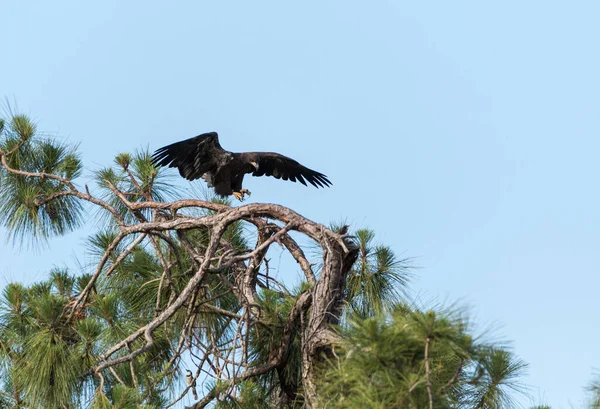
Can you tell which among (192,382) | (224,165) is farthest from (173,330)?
(224,165)

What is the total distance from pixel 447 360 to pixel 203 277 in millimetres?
1129

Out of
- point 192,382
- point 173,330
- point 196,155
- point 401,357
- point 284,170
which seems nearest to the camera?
point 401,357

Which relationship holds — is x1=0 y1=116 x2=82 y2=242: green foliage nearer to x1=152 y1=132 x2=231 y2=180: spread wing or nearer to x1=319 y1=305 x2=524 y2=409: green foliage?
x1=152 y1=132 x2=231 y2=180: spread wing

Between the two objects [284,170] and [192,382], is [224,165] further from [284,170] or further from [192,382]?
[192,382]

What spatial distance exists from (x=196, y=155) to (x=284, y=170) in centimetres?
76

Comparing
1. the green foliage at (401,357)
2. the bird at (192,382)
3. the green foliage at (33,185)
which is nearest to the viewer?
the green foliage at (401,357)

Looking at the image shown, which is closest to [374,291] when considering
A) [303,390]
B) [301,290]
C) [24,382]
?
[301,290]

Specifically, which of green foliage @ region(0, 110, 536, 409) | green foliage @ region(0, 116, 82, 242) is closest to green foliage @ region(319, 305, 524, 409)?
green foliage @ region(0, 110, 536, 409)

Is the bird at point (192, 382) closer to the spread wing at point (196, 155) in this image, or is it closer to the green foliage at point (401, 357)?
the green foliage at point (401, 357)

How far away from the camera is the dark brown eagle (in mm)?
6254

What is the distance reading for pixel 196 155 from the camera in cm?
641

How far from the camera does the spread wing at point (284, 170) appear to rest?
6785 mm

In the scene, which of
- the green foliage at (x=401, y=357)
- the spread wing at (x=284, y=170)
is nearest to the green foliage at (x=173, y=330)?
the green foliage at (x=401, y=357)

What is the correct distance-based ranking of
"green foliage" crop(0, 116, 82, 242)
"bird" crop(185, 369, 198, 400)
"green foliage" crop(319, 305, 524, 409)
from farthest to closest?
"green foliage" crop(0, 116, 82, 242), "bird" crop(185, 369, 198, 400), "green foliage" crop(319, 305, 524, 409)
